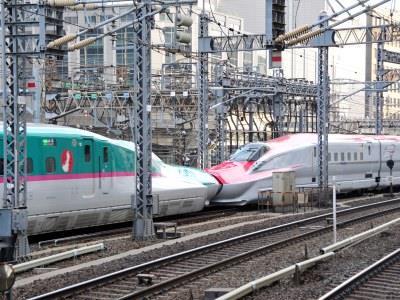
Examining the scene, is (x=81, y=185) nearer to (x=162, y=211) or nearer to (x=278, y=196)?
(x=162, y=211)

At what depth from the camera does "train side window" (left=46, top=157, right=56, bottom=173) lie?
17.0 meters

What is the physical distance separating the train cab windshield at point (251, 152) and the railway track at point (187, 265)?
5921mm

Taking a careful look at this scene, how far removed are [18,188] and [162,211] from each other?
7320mm

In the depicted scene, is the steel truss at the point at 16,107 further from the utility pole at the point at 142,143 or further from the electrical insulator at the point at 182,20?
the electrical insulator at the point at 182,20

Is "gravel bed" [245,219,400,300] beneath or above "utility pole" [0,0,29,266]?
beneath

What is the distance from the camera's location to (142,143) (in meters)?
17.7

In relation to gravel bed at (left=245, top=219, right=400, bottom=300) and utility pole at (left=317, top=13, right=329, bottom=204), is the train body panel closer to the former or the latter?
utility pole at (left=317, top=13, right=329, bottom=204)

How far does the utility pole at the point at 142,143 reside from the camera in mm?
17609

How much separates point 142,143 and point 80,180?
1.92m

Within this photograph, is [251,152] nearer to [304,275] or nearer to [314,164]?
[314,164]

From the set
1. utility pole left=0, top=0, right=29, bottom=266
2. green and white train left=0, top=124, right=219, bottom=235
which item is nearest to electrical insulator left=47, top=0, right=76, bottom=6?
utility pole left=0, top=0, right=29, bottom=266

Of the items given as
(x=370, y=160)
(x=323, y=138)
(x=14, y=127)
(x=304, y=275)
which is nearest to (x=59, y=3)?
(x=14, y=127)

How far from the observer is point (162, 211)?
21.1 metres

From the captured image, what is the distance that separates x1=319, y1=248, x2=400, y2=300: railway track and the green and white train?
23.2ft
